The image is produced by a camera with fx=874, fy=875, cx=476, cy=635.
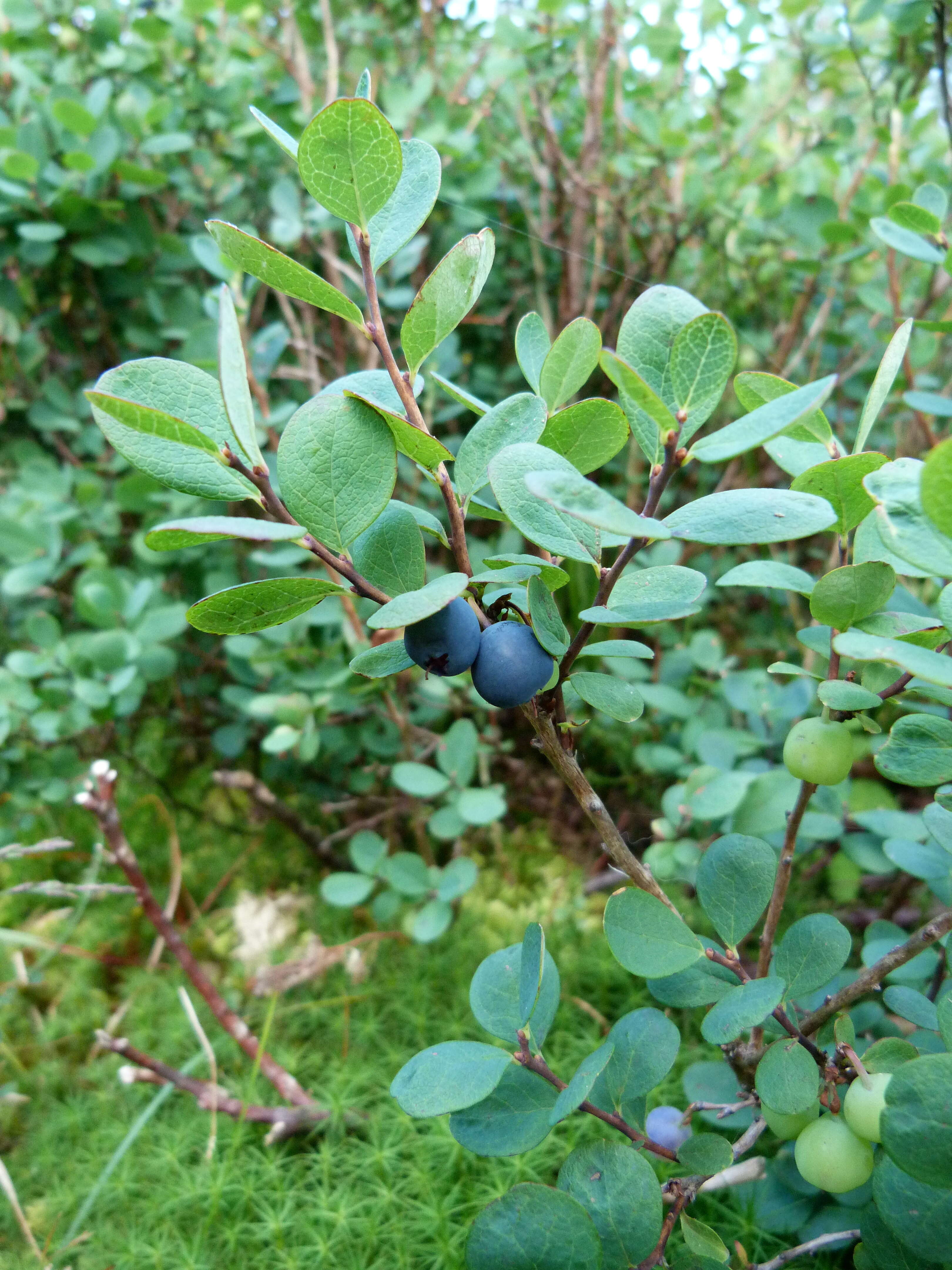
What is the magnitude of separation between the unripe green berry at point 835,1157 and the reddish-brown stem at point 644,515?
36 centimetres

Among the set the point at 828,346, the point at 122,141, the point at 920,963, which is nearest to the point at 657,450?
the point at 920,963

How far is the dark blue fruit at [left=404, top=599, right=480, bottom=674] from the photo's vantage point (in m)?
0.48

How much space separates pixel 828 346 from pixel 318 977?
5.60 ft

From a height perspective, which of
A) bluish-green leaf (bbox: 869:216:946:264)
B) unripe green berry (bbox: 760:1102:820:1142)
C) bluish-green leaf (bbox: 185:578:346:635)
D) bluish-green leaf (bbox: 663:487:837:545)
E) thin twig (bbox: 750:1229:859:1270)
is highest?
bluish-green leaf (bbox: 869:216:946:264)

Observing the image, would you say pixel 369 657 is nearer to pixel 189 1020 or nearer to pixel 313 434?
pixel 313 434

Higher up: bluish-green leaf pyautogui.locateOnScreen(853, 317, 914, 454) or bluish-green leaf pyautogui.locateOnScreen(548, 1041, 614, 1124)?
bluish-green leaf pyautogui.locateOnScreen(853, 317, 914, 454)

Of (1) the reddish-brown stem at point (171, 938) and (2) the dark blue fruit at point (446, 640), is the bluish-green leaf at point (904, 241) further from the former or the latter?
(1) the reddish-brown stem at point (171, 938)

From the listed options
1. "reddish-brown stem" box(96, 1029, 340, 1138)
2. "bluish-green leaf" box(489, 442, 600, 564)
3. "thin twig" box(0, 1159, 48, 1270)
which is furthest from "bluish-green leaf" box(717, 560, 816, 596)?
"thin twig" box(0, 1159, 48, 1270)

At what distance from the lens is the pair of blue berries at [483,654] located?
0.48 metres

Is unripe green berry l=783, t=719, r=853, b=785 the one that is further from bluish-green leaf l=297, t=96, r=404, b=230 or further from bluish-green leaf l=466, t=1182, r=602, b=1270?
bluish-green leaf l=297, t=96, r=404, b=230

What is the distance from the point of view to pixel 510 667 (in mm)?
489

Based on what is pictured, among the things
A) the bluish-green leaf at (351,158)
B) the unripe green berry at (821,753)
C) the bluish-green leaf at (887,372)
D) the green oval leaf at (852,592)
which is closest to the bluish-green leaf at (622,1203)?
the unripe green berry at (821,753)

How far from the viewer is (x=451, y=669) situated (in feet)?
1.62

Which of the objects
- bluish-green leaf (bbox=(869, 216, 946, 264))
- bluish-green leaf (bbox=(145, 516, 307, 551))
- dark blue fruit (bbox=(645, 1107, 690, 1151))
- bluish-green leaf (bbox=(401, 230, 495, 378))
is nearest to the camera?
bluish-green leaf (bbox=(145, 516, 307, 551))
